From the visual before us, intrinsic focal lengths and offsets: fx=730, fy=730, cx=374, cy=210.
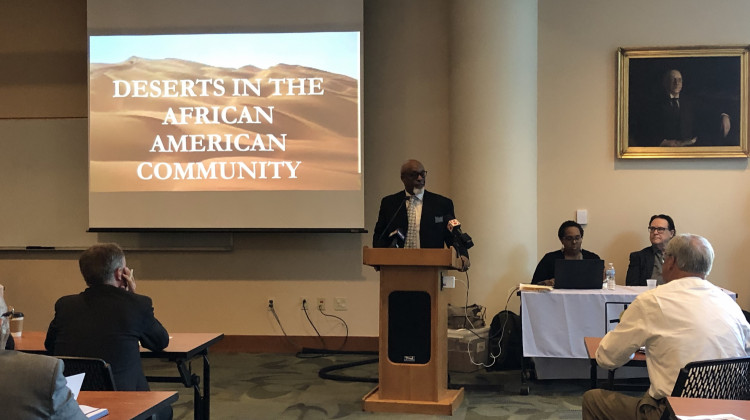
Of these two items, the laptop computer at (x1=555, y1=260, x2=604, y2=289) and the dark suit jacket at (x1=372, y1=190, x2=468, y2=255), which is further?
the laptop computer at (x1=555, y1=260, x2=604, y2=289)

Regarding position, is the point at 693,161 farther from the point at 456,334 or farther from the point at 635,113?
the point at 456,334

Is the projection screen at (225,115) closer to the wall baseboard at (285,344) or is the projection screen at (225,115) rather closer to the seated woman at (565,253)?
the wall baseboard at (285,344)

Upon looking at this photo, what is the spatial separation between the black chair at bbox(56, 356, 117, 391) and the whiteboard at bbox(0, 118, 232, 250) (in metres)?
4.12

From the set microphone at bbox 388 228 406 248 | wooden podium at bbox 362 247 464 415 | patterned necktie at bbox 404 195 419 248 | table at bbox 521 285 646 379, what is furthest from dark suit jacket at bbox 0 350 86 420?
table at bbox 521 285 646 379

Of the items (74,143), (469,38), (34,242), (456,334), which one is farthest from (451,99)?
(34,242)

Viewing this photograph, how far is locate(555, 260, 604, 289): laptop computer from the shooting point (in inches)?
190

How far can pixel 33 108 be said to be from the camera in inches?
261

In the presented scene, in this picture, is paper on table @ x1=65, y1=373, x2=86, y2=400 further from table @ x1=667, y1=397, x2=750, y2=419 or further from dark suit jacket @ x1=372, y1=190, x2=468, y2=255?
dark suit jacket @ x1=372, y1=190, x2=468, y2=255

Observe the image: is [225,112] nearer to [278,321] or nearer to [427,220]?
[278,321]

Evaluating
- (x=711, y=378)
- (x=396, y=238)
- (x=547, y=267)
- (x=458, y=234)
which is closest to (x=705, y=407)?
(x=711, y=378)

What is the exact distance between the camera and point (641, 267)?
5.69 metres

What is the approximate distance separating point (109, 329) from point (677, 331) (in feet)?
6.88

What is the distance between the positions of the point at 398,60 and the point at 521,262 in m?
2.05

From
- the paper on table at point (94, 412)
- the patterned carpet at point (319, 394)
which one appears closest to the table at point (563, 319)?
the patterned carpet at point (319, 394)
